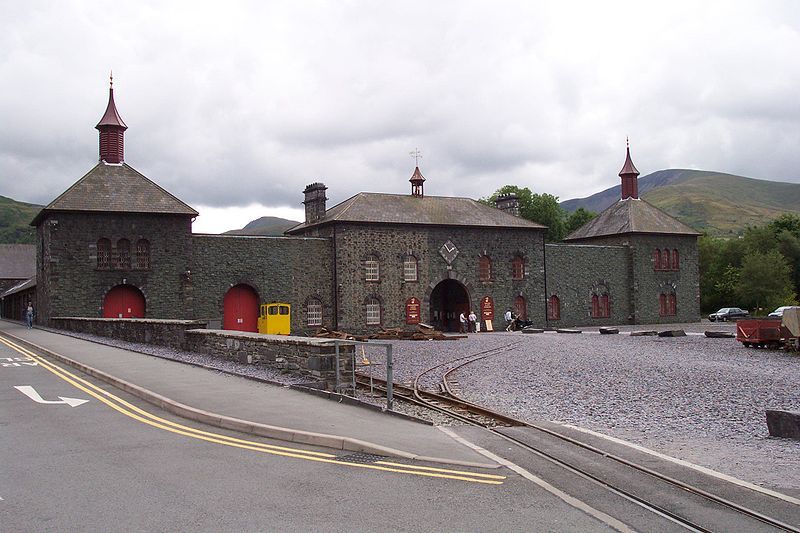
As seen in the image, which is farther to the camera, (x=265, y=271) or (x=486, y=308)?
(x=486, y=308)

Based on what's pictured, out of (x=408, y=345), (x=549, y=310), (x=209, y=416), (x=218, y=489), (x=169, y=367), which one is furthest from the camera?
(x=549, y=310)

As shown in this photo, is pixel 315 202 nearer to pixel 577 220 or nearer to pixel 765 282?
pixel 765 282

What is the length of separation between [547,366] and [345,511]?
15.2 metres

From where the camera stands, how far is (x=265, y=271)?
38688 mm

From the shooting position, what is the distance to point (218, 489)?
716cm

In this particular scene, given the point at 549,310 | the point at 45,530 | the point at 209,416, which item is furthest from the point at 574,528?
the point at 549,310

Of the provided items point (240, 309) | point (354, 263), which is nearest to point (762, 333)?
point (354, 263)

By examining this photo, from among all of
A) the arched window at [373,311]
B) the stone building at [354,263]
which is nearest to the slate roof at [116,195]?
the stone building at [354,263]

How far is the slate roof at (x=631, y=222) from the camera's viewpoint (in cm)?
5219

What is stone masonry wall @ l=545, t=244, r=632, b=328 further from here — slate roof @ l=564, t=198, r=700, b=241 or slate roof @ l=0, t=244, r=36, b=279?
slate roof @ l=0, t=244, r=36, b=279

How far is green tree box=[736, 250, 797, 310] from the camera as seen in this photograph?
2466 inches

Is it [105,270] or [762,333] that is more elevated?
[105,270]

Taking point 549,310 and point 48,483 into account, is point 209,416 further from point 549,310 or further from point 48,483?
point 549,310

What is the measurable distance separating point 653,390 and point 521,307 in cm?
2942
